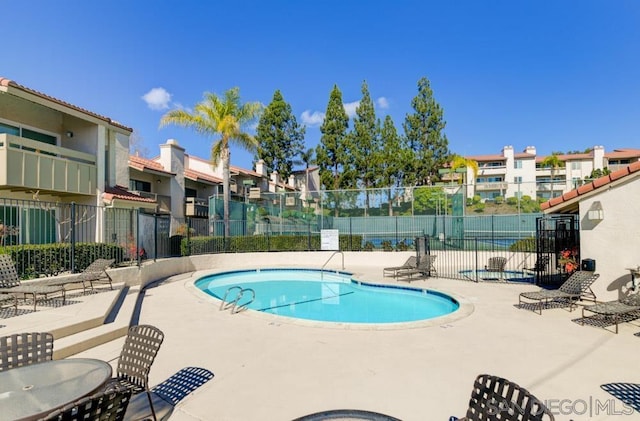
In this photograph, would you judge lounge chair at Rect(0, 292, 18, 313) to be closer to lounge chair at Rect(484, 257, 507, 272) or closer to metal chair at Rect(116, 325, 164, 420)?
metal chair at Rect(116, 325, 164, 420)

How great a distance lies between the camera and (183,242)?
54.4 feet

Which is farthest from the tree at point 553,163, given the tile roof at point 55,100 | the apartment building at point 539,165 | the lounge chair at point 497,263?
the tile roof at point 55,100

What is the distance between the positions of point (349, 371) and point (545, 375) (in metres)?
2.45

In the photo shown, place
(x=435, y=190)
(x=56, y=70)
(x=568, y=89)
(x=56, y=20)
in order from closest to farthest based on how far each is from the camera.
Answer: (x=56, y=20) < (x=56, y=70) < (x=435, y=190) < (x=568, y=89)

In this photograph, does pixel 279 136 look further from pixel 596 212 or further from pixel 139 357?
pixel 139 357

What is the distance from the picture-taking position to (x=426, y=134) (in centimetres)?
3403

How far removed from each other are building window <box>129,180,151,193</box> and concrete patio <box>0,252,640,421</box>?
1225 cm

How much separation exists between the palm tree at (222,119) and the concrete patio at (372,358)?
1285 cm

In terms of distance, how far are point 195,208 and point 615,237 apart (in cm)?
2038

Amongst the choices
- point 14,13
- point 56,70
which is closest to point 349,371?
point 14,13

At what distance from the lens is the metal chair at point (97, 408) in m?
1.79

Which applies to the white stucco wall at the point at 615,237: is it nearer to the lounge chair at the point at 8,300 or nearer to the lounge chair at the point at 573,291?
the lounge chair at the point at 573,291

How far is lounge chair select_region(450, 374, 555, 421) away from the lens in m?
2.07

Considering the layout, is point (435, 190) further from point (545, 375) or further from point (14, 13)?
point (14, 13)
